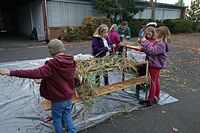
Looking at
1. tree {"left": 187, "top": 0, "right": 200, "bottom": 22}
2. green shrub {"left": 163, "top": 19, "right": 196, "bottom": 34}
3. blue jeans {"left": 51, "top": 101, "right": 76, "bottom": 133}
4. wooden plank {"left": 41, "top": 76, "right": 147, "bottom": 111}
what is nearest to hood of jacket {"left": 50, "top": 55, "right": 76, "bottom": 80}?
blue jeans {"left": 51, "top": 101, "right": 76, "bottom": 133}

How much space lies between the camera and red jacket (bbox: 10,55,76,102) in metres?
2.73

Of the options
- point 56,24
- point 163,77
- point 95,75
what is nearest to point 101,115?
point 95,75

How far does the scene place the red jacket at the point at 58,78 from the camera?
2.73 m

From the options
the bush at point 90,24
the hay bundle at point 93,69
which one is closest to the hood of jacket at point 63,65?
the hay bundle at point 93,69

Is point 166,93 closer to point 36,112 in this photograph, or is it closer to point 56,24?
point 36,112

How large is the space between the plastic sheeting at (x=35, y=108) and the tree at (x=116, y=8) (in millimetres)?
13388

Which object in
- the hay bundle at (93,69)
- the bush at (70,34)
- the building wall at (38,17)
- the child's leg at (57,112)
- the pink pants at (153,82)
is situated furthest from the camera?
the building wall at (38,17)

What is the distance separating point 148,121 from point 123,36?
13.9 feet

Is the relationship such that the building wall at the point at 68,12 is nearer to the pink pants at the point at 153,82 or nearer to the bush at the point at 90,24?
the bush at the point at 90,24

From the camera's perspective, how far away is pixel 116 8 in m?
18.2

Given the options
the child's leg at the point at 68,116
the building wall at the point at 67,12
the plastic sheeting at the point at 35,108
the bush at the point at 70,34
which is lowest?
the plastic sheeting at the point at 35,108

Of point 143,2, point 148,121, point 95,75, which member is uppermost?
point 143,2

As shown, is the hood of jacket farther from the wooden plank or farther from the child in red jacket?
the wooden plank

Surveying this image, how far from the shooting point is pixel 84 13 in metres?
18.1
